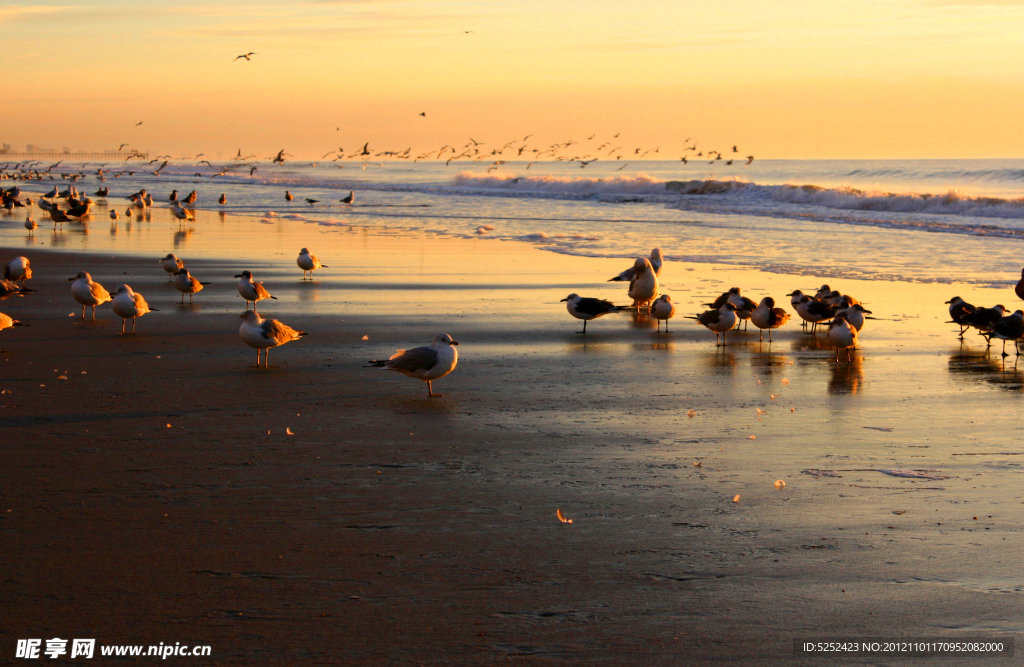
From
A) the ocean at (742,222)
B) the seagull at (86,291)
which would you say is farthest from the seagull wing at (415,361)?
the ocean at (742,222)

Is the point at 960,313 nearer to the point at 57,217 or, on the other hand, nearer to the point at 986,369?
the point at 986,369

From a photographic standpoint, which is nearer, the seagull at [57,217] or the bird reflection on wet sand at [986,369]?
the bird reflection on wet sand at [986,369]

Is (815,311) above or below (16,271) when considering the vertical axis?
below

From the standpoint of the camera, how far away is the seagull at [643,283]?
1616cm

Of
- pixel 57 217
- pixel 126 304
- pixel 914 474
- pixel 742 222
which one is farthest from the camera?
pixel 742 222

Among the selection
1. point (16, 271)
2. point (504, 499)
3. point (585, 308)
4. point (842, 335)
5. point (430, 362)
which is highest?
point (16, 271)

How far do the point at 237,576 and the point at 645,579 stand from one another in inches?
81.0

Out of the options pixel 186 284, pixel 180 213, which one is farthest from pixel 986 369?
pixel 180 213

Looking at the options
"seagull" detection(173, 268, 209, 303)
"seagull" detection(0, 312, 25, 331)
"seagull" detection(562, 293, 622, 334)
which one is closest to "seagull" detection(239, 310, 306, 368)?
"seagull" detection(0, 312, 25, 331)

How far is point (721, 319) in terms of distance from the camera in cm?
1326

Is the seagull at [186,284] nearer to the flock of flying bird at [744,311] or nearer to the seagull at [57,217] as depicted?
the flock of flying bird at [744,311]

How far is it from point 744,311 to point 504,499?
29.1 ft

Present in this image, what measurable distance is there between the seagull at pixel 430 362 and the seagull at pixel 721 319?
4.85 metres

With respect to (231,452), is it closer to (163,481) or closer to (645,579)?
(163,481)
